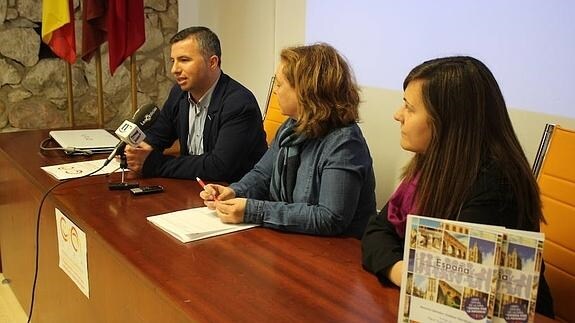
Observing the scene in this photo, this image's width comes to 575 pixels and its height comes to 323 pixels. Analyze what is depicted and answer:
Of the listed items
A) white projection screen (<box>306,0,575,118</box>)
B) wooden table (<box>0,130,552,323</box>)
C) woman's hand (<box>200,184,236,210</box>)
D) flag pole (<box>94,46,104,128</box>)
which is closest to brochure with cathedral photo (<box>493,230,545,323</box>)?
wooden table (<box>0,130,552,323</box>)

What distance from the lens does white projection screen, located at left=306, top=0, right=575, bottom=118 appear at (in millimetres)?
1774

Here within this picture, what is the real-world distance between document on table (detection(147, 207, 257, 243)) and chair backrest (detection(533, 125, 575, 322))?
31.8 inches

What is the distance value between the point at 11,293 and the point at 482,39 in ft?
7.28

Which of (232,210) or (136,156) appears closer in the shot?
(232,210)

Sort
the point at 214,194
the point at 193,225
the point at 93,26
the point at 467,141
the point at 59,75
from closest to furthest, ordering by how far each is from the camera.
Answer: the point at 467,141, the point at 193,225, the point at 214,194, the point at 93,26, the point at 59,75

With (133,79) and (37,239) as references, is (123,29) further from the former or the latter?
(37,239)

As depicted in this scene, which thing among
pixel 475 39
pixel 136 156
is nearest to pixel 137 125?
pixel 136 156

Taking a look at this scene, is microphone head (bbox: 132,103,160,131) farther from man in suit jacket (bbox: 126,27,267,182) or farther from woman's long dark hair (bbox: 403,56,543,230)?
woman's long dark hair (bbox: 403,56,543,230)

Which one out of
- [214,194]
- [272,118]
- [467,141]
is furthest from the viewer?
[272,118]

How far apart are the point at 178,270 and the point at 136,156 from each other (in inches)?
32.8

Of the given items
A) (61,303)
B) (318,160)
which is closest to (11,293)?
(61,303)

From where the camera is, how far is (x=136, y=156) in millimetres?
1949

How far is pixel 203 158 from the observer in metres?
1.98

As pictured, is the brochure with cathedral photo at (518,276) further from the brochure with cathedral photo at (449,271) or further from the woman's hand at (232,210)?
the woman's hand at (232,210)
